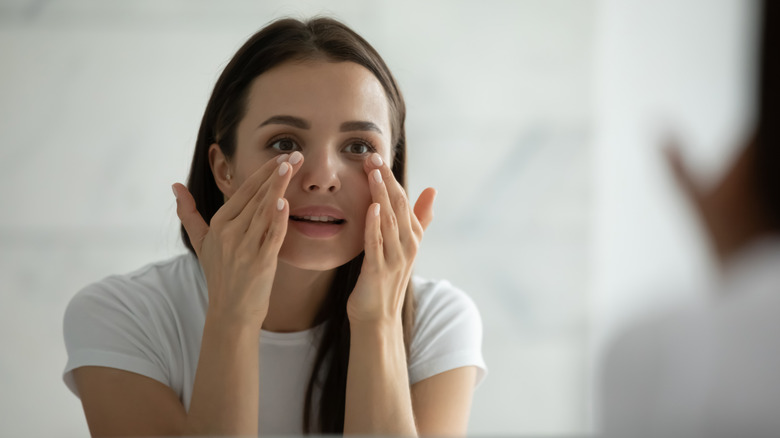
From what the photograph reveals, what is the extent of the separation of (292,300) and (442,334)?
201mm

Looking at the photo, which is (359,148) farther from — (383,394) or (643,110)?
(643,110)

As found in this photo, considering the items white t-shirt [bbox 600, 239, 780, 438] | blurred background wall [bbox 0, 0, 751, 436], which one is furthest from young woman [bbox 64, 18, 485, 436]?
blurred background wall [bbox 0, 0, 751, 436]

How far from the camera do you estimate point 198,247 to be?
2.55 ft

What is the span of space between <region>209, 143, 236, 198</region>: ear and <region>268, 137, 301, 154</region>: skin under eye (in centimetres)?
9

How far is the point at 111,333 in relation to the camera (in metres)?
0.78

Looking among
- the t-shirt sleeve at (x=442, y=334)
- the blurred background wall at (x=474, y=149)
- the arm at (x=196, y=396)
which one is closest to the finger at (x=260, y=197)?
the arm at (x=196, y=396)

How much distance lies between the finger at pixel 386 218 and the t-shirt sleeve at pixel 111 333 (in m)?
0.30

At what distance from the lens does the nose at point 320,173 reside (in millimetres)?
756

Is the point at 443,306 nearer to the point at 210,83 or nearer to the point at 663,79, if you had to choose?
the point at 210,83

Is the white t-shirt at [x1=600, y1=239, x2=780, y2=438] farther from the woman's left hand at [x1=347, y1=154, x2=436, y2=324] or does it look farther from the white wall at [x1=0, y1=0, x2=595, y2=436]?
the white wall at [x1=0, y1=0, x2=595, y2=436]

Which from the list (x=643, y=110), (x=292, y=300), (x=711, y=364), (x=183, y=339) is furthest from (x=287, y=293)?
(x=643, y=110)

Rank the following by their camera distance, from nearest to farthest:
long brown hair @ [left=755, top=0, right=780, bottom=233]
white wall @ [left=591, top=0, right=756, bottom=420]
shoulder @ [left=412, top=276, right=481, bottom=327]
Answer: long brown hair @ [left=755, top=0, right=780, bottom=233], shoulder @ [left=412, top=276, right=481, bottom=327], white wall @ [left=591, top=0, right=756, bottom=420]

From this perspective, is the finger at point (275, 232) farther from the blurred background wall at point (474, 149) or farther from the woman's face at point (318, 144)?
the blurred background wall at point (474, 149)

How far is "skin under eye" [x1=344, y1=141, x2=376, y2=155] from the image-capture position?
0.80 meters
